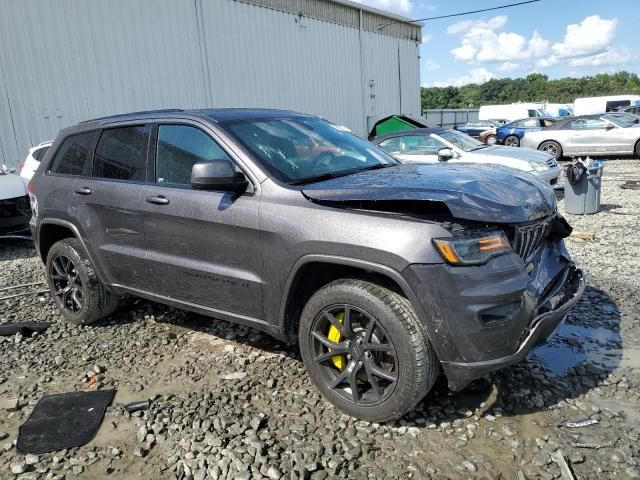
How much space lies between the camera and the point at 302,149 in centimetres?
350

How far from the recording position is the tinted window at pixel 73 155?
4.30 metres

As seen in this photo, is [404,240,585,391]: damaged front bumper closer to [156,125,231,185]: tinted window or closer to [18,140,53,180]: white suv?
[156,125,231,185]: tinted window

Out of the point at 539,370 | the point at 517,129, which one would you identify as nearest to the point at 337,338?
the point at 539,370

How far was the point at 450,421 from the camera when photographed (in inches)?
113

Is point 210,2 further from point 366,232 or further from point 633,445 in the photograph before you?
point 633,445

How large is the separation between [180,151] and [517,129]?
65.2ft

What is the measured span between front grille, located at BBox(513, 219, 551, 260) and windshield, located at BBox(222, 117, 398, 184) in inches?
47.4

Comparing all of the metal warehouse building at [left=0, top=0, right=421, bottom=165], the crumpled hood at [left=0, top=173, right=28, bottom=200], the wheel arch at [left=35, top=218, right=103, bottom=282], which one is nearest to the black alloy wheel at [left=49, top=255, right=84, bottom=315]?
the wheel arch at [left=35, top=218, right=103, bottom=282]

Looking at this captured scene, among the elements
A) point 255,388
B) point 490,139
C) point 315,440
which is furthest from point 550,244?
point 490,139

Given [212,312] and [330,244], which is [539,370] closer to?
[330,244]

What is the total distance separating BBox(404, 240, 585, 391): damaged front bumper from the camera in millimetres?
2445

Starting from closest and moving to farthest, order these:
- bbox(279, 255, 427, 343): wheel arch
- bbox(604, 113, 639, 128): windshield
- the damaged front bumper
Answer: the damaged front bumper
bbox(279, 255, 427, 343): wheel arch
bbox(604, 113, 639, 128): windshield

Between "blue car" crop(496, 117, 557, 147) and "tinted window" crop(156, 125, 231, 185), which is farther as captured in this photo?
"blue car" crop(496, 117, 557, 147)

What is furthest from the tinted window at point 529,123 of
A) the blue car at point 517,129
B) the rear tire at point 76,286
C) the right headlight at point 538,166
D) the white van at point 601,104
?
the rear tire at point 76,286
